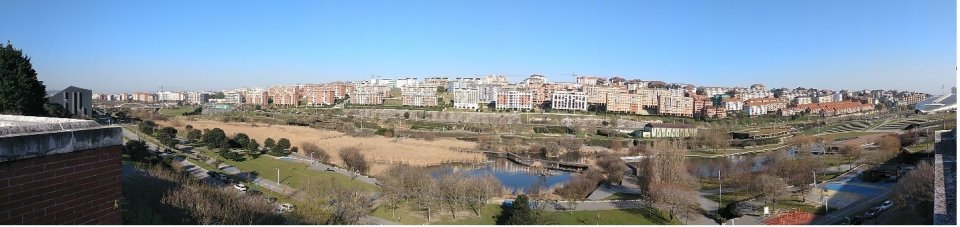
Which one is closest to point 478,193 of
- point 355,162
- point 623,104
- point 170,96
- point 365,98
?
point 355,162

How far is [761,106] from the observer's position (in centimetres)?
4394

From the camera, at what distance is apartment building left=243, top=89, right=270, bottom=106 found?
174ft

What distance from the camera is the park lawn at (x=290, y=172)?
1348cm

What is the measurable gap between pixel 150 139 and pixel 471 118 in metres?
23.8

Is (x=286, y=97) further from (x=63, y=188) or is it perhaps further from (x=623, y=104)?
(x=63, y=188)

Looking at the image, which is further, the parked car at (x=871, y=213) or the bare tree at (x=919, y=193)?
the parked car at (x=871, y=213)

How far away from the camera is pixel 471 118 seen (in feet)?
131

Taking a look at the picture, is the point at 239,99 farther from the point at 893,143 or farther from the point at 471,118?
the point at 893,143

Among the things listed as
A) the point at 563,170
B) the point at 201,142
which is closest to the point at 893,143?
the point at 563,170

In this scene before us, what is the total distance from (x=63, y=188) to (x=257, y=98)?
2238 inches

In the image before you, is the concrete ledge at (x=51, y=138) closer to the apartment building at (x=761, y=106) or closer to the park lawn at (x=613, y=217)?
the park lawn at (x=613, y=217)

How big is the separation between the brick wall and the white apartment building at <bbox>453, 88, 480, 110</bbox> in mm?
45358

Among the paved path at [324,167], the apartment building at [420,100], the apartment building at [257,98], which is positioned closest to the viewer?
the paved path at [324,167]

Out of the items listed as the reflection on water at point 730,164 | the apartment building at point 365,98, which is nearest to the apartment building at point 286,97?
the apartment building at point 365,98
